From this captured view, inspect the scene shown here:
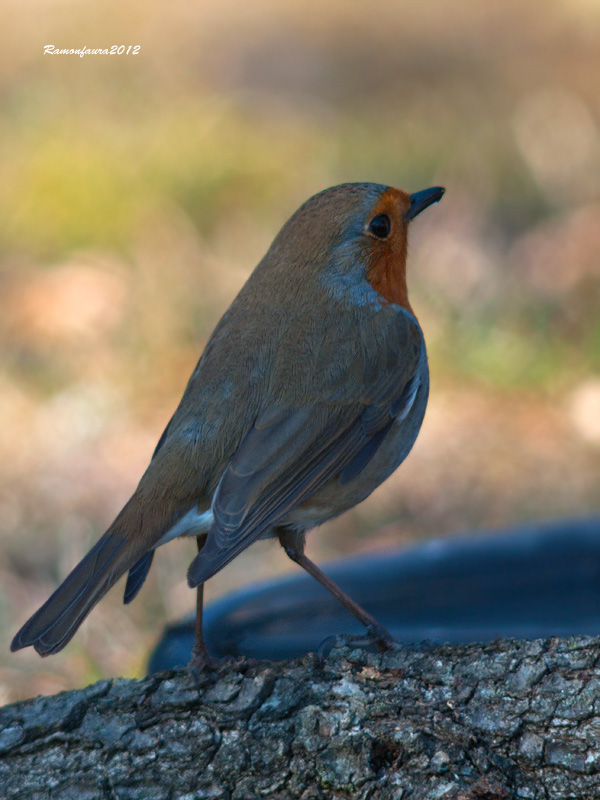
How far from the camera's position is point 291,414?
274 cm

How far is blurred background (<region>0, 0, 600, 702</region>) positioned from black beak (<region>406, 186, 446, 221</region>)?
1715mm

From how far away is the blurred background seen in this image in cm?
479

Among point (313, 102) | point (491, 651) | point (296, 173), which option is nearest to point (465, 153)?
point (296, 173)

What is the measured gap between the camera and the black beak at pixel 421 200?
10.3ft

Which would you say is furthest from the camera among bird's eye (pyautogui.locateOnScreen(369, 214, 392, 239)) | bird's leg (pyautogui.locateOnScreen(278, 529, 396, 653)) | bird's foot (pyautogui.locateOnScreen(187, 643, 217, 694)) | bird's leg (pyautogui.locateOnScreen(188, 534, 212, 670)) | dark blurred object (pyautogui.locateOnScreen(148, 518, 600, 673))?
bird's eye (pyautogui.locateOnScreen(369, 214, 392, 239))

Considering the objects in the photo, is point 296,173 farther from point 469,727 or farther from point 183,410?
point 469,727

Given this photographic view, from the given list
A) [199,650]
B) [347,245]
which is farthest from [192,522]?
[347,245]

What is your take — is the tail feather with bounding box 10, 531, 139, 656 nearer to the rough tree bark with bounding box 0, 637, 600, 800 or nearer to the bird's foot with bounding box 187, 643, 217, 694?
the rough tree bark with bounding box 0, 637, 600, 800

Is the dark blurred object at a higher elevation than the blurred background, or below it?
below

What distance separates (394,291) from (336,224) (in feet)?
0.82

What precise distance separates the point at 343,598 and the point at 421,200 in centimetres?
120

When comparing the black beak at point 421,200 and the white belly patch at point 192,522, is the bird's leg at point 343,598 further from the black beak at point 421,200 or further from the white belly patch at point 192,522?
the black beak at point 421,200

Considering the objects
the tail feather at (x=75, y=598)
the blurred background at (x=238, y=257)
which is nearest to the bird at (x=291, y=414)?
the tail feather at (x=75, y=598)

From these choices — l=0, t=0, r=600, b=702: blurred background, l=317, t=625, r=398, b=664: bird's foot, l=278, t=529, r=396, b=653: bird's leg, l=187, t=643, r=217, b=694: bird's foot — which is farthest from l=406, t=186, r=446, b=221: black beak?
l=0, t=0, r=600, b=702: blurred background
